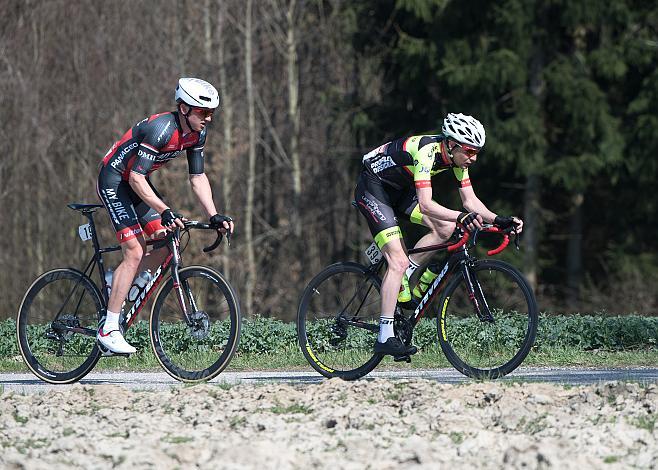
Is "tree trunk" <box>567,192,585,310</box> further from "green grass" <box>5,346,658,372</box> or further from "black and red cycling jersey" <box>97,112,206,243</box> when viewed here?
"black and red cycling jersey" <box>97,112,206,243</box>

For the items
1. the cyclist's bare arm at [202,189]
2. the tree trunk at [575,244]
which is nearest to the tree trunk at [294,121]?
the tree trunk at [575,244]

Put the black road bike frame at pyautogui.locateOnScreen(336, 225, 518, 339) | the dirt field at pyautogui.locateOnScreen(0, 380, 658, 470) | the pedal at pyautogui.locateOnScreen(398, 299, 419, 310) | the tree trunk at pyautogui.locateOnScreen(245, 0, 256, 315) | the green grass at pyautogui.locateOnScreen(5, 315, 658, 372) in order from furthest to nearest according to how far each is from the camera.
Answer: the tree trunk at pyautogui.locateOnScreen(245, 0, 256, 315) < the green grass at pyautogui.locateOnScreen(5, 315, 658, 372) < the pedal at pyautogui.locateOnScreen(398, 299, 419, 310) < the black road bike frame at pyautogui.locateOnScreen(336, 225, 518, 339) < the dirt field at pyautogui.locateOnScreen(0, 380, 658, 470)

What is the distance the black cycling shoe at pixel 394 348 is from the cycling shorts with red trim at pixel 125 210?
5.99 ft

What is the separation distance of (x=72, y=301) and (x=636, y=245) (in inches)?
741

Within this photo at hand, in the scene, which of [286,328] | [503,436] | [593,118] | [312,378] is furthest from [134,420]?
[593,118]

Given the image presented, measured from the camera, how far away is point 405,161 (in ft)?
31.4

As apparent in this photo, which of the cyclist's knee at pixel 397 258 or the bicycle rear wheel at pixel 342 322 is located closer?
the cyclist's knee at pixel 397 258

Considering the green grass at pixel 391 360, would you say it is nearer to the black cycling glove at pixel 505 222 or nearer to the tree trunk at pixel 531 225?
the black cycling glove at pixel 505 222

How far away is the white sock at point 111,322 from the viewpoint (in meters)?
9.60

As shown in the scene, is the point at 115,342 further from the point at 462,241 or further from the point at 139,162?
the point at 462,241

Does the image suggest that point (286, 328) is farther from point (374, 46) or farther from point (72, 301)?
point (374, 46)

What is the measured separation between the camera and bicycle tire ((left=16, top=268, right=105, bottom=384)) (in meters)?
9.94

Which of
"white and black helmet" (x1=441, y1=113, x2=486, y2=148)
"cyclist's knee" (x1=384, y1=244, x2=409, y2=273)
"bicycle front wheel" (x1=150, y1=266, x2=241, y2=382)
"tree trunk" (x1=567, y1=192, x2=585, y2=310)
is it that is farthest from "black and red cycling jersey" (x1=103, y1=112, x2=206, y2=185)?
"tree trunk" (x1=567, y1=192, x2=585, y2=310)

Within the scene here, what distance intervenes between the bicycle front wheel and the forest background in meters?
14.0
